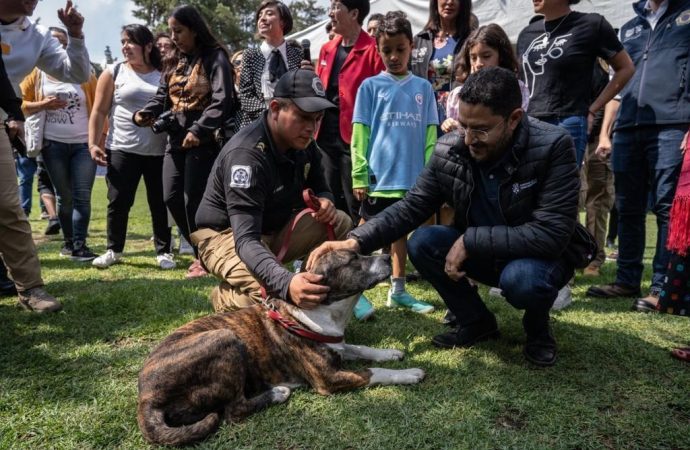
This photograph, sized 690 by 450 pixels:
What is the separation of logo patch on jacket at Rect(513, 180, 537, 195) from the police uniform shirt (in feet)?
4.93

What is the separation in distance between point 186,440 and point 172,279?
10.7 ft

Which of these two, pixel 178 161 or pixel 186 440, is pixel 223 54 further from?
pixel 186 440

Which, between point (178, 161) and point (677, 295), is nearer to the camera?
point (677, 295)

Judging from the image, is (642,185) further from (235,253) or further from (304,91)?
(235,253)

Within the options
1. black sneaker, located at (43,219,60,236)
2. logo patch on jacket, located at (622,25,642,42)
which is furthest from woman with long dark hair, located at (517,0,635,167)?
black sneaker, located at (43,219,60,236)

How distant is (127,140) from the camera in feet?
18.9

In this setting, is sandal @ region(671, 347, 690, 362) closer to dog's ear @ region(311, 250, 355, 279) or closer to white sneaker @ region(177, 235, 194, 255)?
dog's ear @ region(311, 250, 355, 279)

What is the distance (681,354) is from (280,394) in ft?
8.51

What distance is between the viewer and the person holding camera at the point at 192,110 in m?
5.00

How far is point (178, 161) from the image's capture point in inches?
210

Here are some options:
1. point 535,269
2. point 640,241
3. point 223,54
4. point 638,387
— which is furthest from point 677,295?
point 223,54

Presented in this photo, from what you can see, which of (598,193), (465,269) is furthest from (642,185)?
(465,269)

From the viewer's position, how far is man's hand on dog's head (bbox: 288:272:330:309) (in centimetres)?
269

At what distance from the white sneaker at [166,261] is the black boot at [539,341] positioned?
4.28 meters
